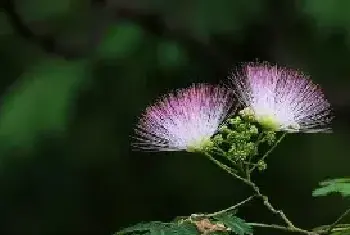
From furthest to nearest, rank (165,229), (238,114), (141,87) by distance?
(141,87) < (238,114) < (165,229)

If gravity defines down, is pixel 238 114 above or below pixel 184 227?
above

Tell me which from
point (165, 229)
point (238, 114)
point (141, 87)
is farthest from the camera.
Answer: point (141, 87)

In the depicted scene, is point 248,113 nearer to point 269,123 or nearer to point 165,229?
point 269,123

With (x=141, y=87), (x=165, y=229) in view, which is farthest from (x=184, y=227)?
(x=141, y=87)

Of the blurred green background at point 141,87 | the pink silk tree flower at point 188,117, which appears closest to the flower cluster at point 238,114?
the pink silk tree flower at point 188,117

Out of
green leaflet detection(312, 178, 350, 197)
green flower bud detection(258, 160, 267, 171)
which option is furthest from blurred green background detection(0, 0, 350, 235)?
green flower bud detection(258, 160, 267, 171)

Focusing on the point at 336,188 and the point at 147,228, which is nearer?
the point at 147,228

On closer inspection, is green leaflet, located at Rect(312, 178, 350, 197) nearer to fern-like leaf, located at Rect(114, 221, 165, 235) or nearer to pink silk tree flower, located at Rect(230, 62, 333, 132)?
pink silk tree flower, located at Rect(230, 62, 333, 132)

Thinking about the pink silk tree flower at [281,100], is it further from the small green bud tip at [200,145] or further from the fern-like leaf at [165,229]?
the fern-like leaf at [165,229]
